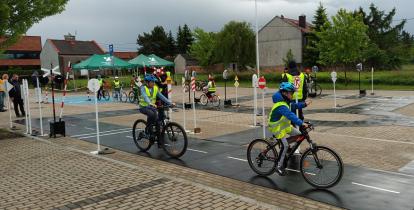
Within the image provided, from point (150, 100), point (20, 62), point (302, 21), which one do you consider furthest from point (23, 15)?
point (20, 62)

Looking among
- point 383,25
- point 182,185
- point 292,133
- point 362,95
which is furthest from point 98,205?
point 383,25

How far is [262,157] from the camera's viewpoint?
705cm

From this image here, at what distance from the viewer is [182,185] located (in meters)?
6.58

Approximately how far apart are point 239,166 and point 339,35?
3029 centimetres

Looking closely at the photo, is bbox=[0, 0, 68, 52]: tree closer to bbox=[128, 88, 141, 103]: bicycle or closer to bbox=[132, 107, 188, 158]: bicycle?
bbox=[132, 107, 188, 158]: bicycle

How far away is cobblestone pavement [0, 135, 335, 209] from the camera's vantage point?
5.73 m

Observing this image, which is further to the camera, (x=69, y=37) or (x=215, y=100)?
(x=69, y=37)

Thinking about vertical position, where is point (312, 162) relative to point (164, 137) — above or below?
below

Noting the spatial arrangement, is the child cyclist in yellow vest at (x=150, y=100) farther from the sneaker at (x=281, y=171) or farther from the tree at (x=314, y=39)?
the tree at (x=314, y=39)

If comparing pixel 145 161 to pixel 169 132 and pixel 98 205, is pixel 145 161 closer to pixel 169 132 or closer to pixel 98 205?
pixel 169 132

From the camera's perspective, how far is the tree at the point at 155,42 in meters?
91.3

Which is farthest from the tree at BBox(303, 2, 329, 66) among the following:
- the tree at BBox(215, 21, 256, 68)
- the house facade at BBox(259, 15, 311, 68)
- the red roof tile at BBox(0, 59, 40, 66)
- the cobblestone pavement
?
the red roof tile at BBox(0, 59, 40, 66)

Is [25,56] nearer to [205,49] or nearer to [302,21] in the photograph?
[205,49]

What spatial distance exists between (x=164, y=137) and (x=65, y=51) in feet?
209
